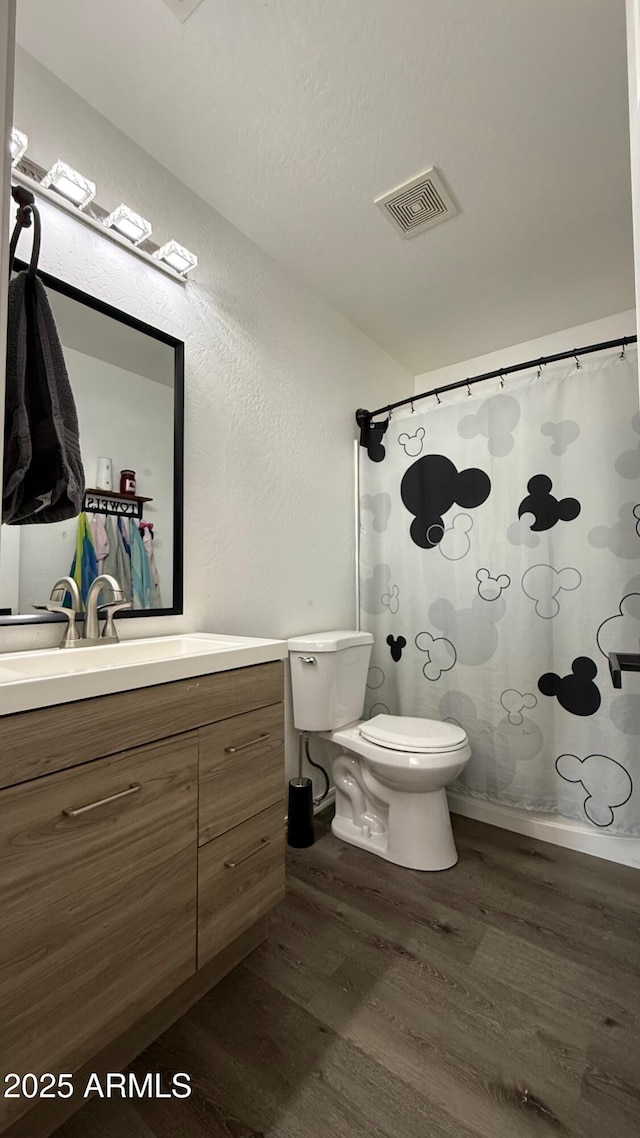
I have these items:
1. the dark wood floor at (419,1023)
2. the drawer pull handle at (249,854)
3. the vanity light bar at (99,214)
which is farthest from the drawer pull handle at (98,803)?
the vanity light bar at (99,214)

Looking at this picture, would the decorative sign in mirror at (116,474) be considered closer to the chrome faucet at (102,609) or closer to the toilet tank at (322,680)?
the chrome faucet at (102,609)

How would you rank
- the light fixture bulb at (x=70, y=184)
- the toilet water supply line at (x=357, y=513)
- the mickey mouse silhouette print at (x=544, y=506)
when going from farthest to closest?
the toilet water supply line at (x=357, y=513)
the mickey mouse silhouette print at (x=544, y=506)
the light fixture bulb at (x=70, y=184)

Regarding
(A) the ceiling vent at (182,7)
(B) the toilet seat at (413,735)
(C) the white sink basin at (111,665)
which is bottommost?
(B) the toilet seat at (413,735)

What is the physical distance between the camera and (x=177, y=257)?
1.48m

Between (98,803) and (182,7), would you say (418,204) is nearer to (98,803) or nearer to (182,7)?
(182,7)

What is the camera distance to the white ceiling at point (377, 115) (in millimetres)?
1154

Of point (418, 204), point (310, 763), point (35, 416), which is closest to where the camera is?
point (35, 416)

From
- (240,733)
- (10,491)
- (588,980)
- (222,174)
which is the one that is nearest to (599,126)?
(222,174)

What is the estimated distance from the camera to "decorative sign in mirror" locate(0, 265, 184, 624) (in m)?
1.21

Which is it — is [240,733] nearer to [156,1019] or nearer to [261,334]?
[156,1019]

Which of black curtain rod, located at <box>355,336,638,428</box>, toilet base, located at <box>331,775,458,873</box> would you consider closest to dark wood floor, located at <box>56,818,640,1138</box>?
toilet base, located at <box>331,775,458,873</box>

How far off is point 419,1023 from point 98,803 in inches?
36.0

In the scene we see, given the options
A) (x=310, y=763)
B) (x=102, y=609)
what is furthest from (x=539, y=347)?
(x=102, y=609)

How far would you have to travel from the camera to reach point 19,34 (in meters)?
1.16
